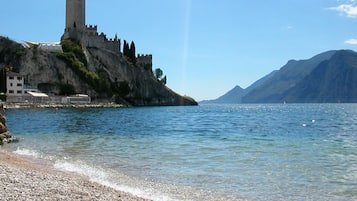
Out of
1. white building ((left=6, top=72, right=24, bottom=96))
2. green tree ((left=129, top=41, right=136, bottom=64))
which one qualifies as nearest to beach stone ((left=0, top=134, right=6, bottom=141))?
white building ((left=6, top=72, right=24, bottom=96))

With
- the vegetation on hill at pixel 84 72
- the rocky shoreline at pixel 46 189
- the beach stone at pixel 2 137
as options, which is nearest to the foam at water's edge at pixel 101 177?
the rocky shoreline at pixel 46 189

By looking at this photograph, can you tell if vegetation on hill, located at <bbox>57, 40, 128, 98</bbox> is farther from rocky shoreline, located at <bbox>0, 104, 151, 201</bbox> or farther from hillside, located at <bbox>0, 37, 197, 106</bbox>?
rocky shoreline, located at <bbox>0, 104, 151, 201</bbox>

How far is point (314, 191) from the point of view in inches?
572

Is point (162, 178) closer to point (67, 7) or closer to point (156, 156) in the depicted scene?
point (156, 156)

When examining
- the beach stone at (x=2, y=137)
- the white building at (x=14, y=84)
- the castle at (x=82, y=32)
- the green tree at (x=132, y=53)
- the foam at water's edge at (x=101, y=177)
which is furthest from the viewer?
the green tree at (x=132, y=53)

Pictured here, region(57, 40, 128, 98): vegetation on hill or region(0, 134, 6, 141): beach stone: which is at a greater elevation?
region(57, 40, 128, 98): vegetation on hill

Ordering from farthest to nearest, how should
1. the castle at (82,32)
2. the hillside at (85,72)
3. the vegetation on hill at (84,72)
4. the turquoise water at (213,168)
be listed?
the castle at (82,32)
the vegetation on hill at (84,72)
the hillside at (85,72)
the turquoise water at (213,168)

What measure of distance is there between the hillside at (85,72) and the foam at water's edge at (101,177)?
12050cm

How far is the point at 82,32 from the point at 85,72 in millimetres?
18664

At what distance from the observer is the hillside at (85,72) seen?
134750 millimetres

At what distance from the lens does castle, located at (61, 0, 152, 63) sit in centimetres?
15425

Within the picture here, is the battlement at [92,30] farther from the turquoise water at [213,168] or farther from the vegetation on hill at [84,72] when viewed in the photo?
the turquoise water at [213,168]

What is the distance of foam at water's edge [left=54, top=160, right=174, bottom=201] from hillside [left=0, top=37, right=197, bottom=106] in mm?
120501

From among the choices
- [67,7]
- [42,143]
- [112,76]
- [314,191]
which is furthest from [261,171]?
[67,7]
